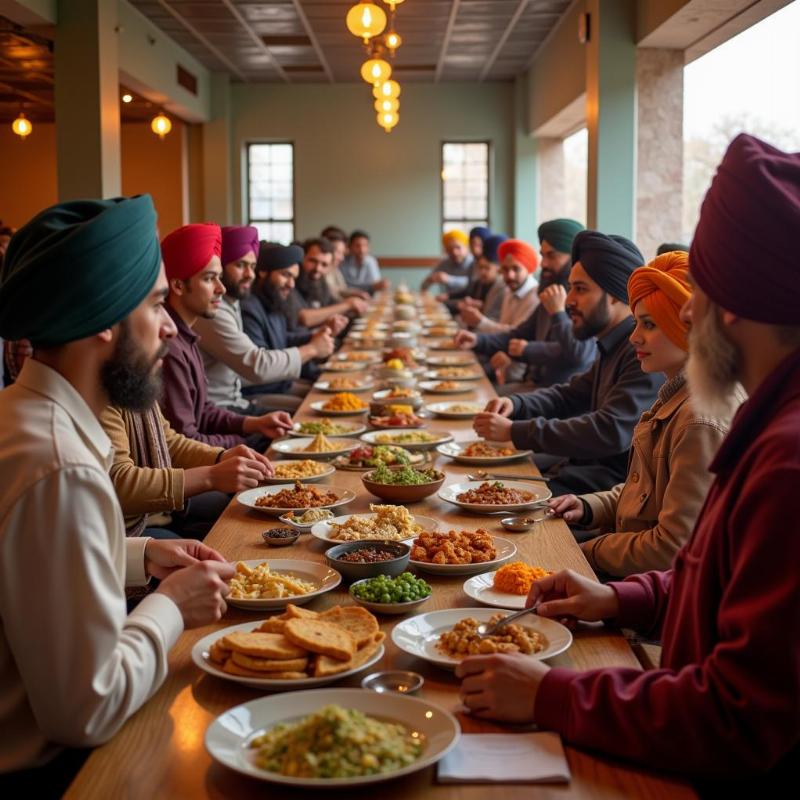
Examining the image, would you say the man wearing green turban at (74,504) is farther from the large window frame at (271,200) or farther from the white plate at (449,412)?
the large window frame at (271,200)

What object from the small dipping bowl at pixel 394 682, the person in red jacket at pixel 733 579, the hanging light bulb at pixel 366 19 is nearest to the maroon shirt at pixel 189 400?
the small dipping bowl at pixel 394 682

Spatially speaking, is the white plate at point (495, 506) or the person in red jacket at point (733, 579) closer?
the person in red jacket at point (733, 579)

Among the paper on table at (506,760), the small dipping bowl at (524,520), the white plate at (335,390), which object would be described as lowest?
the paper on table at (506,760)

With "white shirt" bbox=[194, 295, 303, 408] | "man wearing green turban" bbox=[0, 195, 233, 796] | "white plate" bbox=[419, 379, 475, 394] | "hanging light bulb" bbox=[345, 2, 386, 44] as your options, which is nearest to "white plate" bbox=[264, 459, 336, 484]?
"man wearing green turban" bbox=[0, 195, 233, 796]

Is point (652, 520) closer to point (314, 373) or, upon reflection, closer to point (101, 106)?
point (314, 373)

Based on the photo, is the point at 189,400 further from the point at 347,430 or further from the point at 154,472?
the point at 154,472

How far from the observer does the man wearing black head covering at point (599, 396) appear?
327 centimetres

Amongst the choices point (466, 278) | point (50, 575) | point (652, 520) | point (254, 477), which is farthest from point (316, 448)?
point (466, 278)

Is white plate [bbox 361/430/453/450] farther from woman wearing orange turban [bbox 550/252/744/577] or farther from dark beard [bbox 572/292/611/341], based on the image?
woman wearing orange turban [bbox 550/252/744/577]

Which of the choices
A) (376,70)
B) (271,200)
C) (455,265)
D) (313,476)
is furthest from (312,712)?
(271,200)

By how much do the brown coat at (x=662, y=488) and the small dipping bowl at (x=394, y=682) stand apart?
0.84m

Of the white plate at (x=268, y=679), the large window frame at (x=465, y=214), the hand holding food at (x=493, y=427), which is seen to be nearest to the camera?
→ the white plate at (x=268, y=679)

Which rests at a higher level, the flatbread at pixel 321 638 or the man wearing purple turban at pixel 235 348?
the man wearing purple turban at pixel 235 348

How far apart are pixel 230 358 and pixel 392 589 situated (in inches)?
122
